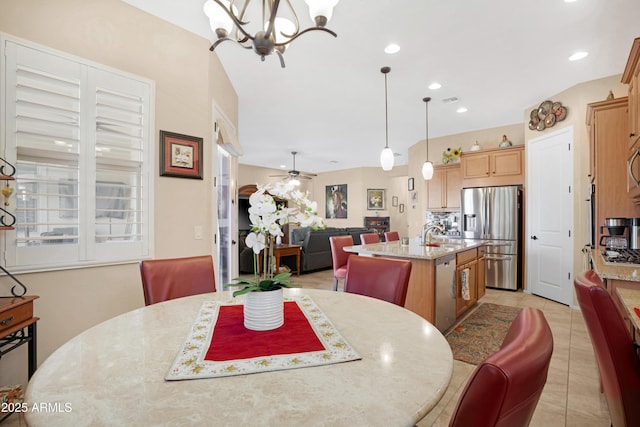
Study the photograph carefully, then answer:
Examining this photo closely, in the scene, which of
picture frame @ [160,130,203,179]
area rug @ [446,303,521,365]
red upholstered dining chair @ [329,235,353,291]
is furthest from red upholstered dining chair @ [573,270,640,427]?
picture frame @ [160,130,203,179]

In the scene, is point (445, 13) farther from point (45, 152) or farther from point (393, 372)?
point (45, 152)

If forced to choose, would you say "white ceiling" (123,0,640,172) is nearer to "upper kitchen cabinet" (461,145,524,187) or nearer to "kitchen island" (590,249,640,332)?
"upper kitchen cabinet" (461,145,524,187)

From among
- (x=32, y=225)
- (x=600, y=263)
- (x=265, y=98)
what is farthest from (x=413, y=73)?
(x=32, y=225)

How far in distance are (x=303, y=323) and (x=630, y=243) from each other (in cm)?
330

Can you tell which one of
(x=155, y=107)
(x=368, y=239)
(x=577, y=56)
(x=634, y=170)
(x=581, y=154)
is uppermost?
(x=577, y=56)

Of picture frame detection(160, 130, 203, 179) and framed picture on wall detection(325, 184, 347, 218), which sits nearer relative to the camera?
picture frame detection(160, 130, 203, 179)

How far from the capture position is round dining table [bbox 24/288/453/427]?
0.63m

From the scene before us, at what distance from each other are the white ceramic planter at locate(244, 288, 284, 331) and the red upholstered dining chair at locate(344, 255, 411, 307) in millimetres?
855

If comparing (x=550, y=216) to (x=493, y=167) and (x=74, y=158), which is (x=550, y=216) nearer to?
(x=493, y=167)

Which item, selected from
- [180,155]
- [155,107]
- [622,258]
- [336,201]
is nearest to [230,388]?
[180,155]

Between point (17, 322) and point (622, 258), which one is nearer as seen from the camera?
point (17, 322)

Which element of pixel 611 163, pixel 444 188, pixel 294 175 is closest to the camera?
pixel 611 163

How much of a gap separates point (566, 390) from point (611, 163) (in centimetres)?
217

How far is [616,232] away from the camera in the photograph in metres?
2.64
